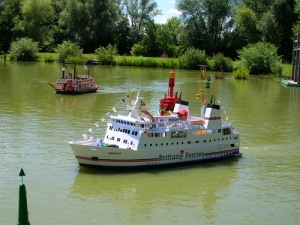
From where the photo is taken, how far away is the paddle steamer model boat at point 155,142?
2738cm

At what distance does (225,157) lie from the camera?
31672 mm

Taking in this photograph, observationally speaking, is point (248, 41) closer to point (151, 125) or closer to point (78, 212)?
point (151, 125)

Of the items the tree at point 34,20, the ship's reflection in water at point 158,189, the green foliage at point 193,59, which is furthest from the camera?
the tree at point 34,20

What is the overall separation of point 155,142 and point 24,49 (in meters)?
94.7

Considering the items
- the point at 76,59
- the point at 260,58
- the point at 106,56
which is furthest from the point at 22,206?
the point at 106,56

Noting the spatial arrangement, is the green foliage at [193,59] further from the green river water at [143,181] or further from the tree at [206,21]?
the green river water at [143,181]

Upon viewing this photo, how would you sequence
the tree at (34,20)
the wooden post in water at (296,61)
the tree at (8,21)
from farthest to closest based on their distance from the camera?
the tree at (8,21), the tree at (34,20), the wooden post in water at (296,61)

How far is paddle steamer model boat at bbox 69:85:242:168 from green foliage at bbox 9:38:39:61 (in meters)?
91.7

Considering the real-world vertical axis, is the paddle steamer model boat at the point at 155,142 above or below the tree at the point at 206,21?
below

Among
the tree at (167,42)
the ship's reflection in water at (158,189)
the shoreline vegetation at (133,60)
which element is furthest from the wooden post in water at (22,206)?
the tree at (167,42)

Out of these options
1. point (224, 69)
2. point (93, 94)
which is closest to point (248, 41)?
point (224, 69)

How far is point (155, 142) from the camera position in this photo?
28.2m

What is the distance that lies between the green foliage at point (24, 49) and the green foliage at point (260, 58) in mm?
52492

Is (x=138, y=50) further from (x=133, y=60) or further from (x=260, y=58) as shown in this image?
(x=260, y=58)
